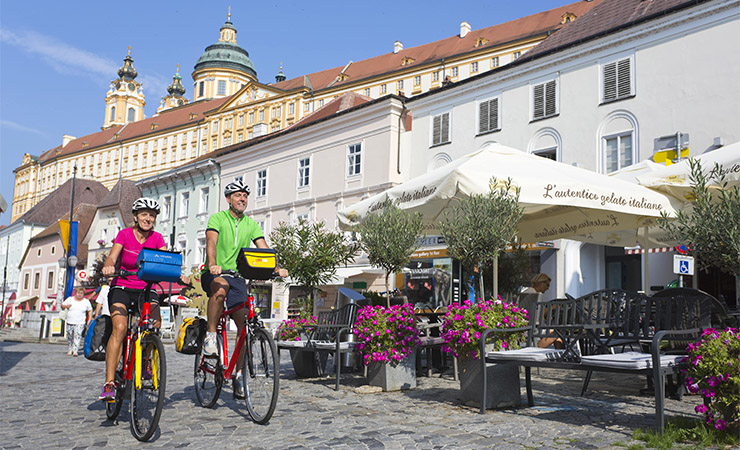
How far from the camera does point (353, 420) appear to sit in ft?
18.9

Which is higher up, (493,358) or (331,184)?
(331,184)

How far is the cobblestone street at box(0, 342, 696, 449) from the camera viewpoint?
487 centimetres

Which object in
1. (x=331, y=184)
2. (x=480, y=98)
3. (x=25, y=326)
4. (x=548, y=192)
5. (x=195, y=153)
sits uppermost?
(x=195, y=153)

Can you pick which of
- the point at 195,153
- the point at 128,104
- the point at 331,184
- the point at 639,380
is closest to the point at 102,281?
the point at 639,380

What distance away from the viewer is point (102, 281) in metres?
5.72

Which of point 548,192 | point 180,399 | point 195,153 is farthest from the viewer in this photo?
point 195,153

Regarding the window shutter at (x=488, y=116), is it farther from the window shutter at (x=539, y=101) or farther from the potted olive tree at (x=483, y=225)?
the potted olive tree at (x=483, y=225)

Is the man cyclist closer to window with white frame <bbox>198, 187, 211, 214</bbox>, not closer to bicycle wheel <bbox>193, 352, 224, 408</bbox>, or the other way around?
bicycle wheel <bbox>193, 352, 224, 408</bbox>

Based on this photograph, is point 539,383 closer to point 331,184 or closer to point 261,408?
point 261,408

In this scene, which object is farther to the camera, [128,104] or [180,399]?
[128,104]

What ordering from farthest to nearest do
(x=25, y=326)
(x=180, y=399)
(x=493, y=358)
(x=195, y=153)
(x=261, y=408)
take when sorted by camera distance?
(x=195, y=153) → (x=25, y=326) → (x=180, y=399) → (x=493, y=358) → (x=261, y=408)

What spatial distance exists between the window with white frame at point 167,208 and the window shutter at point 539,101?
98.5 ft

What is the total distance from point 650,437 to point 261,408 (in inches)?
115

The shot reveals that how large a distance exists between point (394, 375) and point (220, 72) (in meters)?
108
